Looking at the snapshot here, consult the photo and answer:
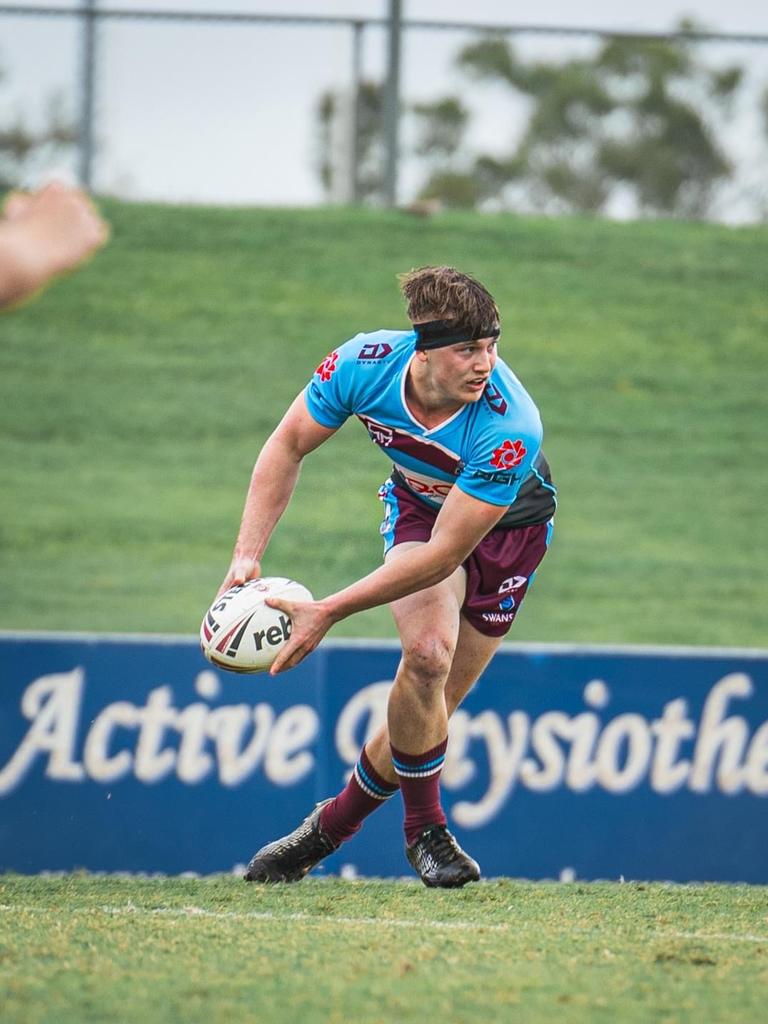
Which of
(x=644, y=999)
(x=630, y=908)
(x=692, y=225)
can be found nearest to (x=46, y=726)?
(x=630, y=908)

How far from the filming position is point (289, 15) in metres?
13.5

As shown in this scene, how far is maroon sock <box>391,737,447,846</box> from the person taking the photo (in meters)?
5.42

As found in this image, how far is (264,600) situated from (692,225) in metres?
11.9

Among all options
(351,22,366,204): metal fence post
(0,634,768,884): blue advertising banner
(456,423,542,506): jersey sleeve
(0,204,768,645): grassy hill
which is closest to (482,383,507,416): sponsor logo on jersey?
(456,423,542,506): jersey sleeve

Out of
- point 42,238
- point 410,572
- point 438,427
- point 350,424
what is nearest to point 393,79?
point 350,424

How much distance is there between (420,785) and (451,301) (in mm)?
1673

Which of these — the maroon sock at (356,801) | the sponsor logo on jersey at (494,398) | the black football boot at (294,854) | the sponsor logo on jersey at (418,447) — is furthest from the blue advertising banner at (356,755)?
the sponsor logo on jersey at (494,398)

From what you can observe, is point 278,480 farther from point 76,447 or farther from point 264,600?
point 76,447

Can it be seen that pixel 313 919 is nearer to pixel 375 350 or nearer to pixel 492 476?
pixel 492 476

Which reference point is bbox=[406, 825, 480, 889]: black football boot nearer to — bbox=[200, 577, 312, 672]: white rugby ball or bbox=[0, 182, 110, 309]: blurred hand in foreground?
bbox=[200, 577, 312, 672]: white rugby ball

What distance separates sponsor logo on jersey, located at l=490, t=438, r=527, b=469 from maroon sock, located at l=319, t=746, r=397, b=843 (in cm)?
134

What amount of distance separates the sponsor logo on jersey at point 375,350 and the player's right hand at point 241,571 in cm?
78

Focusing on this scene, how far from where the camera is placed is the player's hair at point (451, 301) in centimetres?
496

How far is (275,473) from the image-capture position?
5.43m
